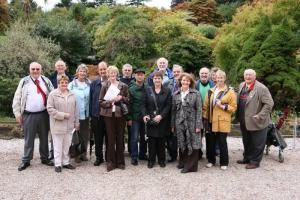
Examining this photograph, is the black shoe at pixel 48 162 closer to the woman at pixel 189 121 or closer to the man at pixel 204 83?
the woman at pixel 189 121

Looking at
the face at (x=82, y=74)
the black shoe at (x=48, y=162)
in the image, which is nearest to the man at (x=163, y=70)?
the face at (x=82, y=74)

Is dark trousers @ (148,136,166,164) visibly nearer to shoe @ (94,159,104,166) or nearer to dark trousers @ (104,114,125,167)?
dark trousers @ (104,114,125,167)

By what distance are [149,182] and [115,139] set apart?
1.05m

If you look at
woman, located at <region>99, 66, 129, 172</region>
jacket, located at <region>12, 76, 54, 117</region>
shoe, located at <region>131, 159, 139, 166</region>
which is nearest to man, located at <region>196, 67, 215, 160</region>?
shoe, located at <region>131, 159, 139, 166</region>

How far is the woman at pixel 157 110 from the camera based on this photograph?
618 cm

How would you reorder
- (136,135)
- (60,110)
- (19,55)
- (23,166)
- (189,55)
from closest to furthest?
1. (60,110)
2. (23,166)
3. (136,135)
4. (19,55)
5. (189,55)

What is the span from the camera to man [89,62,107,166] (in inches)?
251

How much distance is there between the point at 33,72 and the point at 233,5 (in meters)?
26.7

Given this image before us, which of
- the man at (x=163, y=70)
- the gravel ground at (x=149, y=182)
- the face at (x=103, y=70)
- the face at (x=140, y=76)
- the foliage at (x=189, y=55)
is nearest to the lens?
the gravel ground at (x=149, y=182)

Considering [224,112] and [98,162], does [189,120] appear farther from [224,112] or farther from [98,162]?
[98,162]

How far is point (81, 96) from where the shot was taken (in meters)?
6.45

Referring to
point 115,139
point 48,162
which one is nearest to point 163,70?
point 115,139

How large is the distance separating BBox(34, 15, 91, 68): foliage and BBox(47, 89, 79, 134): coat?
14823mm

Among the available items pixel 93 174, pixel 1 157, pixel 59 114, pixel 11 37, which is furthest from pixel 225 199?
pixel 11 37
